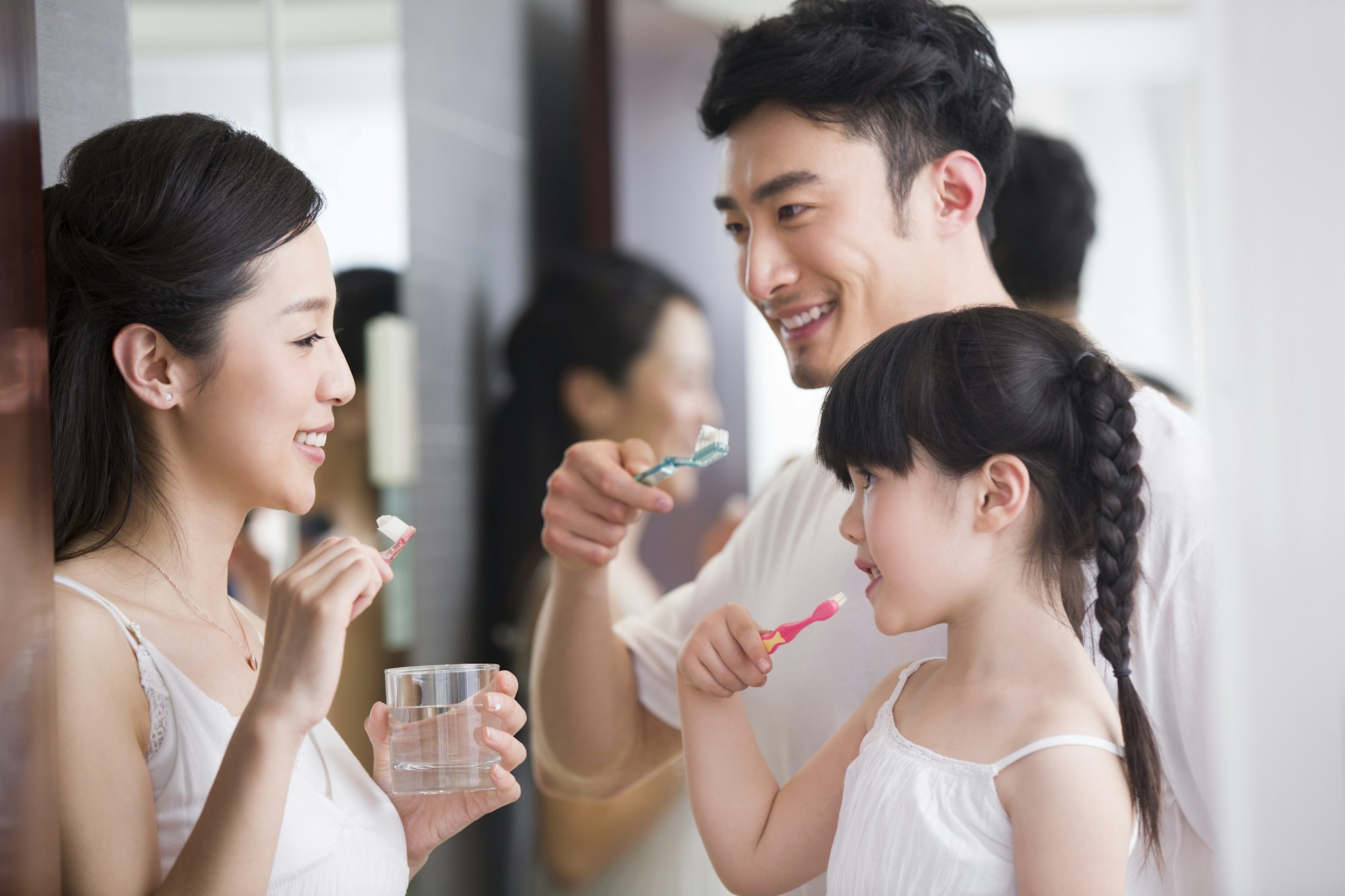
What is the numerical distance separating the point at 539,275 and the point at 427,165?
23.1 inches

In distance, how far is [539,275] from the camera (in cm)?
286

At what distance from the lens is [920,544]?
887 millimetres

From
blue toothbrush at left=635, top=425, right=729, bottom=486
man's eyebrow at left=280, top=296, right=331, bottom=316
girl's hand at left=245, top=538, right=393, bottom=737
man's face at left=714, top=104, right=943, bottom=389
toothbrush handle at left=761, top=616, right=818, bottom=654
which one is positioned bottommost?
toothbrush handle at left=761, top=616, right=818, bottom=654

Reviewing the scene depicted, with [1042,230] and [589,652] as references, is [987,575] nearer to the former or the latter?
[589,652]

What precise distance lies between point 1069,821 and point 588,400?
197 cm

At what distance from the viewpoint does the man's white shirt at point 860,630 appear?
3.17ft

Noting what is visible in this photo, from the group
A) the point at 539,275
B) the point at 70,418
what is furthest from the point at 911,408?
the point at 539,275

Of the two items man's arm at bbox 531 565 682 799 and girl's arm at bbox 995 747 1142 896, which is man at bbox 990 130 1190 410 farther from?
girl's arm at bbox 995 747 1142 896

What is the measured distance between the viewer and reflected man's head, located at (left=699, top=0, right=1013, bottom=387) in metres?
1.20

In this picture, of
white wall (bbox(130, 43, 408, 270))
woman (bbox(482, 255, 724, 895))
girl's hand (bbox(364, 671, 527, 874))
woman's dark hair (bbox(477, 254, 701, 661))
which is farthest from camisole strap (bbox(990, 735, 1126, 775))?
woman's dark hair (bbox(477, 254, 701, 661))

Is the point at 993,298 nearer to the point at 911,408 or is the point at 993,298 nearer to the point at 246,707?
the point at 911,408

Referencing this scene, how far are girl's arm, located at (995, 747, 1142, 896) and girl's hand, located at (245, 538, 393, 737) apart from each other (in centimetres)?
46

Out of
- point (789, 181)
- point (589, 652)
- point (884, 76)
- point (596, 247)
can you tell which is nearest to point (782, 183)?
point (789, 181)

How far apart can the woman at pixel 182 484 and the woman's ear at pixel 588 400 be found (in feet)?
5.66
